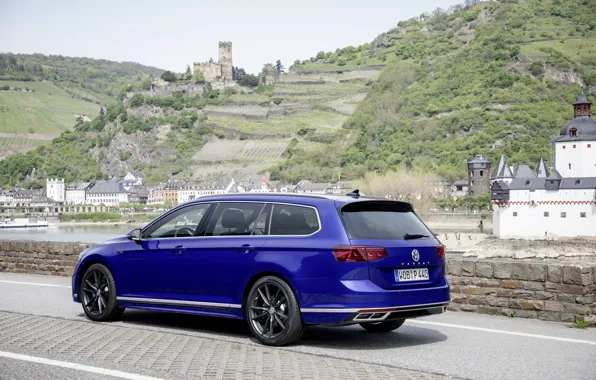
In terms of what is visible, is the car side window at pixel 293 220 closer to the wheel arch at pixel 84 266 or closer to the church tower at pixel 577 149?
the wheel arch at pixel 84 266

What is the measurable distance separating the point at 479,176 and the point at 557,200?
48650 mm

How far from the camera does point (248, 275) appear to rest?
8.19 metres

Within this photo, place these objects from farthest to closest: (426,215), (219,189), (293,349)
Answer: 1. (219,189)
2. (426,215)
3. (293,349)

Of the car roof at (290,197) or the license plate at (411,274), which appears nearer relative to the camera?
the license plate at (411,274)

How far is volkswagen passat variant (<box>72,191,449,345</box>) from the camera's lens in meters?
7.66

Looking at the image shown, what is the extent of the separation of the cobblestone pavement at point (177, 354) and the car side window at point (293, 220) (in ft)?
3.74

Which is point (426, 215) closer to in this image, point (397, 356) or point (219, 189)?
point (219, 189)

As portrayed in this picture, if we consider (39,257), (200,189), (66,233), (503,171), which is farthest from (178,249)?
(200,189)

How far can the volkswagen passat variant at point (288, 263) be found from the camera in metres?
7.66

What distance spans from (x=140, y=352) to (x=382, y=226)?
2.53 metres

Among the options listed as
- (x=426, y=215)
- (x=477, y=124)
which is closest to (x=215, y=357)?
(x=426, y=215)

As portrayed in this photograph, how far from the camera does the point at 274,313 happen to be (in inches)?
314

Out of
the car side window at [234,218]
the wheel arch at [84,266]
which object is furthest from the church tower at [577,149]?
the car side window at [234,218]

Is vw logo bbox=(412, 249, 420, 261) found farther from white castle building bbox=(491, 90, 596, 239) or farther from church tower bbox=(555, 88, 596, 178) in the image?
church tower bbox=(555, 88, 596, 178)
